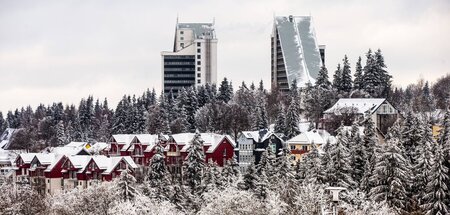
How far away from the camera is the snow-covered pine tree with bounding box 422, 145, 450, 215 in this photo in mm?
56438

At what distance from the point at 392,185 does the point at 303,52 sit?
11298 centimetres

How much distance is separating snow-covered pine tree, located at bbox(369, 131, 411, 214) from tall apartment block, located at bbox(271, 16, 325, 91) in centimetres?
10715

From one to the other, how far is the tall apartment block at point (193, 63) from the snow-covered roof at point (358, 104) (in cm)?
7828

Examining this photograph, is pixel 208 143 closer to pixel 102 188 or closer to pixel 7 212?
pixel 102 188

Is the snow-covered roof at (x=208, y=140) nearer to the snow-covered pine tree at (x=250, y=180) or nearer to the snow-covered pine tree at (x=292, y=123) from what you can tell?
the snow-covered pine tree at (x=292, y=123)

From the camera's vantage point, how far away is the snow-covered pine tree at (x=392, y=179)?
60625mm

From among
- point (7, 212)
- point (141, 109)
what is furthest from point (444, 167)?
point (141, 109)

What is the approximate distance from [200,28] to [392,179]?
451 feet

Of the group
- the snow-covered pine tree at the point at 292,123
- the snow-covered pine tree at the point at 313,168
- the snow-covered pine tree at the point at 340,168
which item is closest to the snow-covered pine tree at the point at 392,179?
the snow-covered pine tree at the point at 340,168

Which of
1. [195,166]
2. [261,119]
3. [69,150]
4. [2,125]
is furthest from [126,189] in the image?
[2,125]

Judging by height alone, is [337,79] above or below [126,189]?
above

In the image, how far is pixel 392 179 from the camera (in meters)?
61.0

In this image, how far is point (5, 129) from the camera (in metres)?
170

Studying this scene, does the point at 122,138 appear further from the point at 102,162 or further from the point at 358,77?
the point at 358,77
